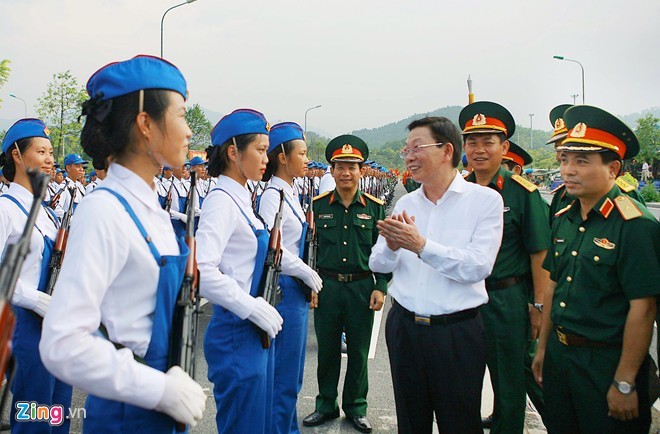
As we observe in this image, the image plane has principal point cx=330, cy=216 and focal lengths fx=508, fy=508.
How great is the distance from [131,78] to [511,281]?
2551 millimetres

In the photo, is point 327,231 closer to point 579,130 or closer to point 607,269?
point 579,130

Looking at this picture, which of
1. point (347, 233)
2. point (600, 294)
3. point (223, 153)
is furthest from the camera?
point (347, 233)

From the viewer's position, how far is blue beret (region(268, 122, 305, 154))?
12.6 ft

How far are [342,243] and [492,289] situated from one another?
124 centimetres

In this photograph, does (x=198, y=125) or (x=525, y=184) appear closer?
(x=525, y=184)

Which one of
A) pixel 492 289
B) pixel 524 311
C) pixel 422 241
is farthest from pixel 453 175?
pixel 524 311

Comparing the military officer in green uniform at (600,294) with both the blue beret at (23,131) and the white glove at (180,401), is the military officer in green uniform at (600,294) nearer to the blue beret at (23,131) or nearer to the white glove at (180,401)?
the white glove at (180,401)

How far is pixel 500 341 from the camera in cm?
317

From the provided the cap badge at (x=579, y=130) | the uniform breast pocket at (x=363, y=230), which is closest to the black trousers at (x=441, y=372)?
the cap badge at (x=579, y=130)

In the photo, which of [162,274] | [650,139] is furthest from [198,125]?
[162,274]

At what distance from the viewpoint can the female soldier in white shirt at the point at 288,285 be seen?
10.6 feet

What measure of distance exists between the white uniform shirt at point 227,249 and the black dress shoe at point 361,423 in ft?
5.41

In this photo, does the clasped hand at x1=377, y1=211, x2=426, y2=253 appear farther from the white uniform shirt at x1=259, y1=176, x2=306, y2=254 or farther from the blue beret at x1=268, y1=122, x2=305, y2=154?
the blue beret at x1=268, y1=122, x2=305, y2=154

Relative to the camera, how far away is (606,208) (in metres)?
2.40
